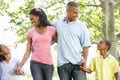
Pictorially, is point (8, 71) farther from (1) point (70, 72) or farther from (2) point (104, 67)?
(2) point (104, 67)

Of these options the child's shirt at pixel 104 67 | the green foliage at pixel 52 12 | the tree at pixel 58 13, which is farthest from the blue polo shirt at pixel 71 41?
the green foliage at pixel 52 12

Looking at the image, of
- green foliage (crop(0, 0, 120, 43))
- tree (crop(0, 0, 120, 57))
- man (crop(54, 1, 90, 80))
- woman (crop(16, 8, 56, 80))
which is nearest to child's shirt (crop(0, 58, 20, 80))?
woman (crop(16, 8, 56, 80))

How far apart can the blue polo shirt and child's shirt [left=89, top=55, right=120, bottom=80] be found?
83cm

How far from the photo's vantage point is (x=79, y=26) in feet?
16.1

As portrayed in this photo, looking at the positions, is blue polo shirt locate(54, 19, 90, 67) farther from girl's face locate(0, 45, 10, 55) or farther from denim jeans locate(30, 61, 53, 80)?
girl's face locate(0, 45, 10, 55)

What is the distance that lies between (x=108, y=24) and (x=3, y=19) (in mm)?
4540

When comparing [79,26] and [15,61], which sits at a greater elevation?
[79,26]

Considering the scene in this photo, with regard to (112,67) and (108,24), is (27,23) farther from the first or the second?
(112,67)

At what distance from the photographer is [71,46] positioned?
483cm

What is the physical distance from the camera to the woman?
4.81 metres

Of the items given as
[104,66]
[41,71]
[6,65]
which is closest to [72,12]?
[41,71]

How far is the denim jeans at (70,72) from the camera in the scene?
476 centimetres

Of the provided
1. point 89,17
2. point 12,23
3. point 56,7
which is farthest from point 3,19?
point 89,17

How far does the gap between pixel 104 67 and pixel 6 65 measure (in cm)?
Result: 154
